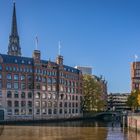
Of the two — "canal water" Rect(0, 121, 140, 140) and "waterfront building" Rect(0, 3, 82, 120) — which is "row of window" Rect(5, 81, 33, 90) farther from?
"canal water" Rect(0, 121, 140, 140)

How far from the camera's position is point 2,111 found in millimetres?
176875

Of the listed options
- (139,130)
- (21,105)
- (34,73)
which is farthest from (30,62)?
(139,130)

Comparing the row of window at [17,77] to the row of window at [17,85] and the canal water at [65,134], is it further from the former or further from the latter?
the canal water at [65,134]

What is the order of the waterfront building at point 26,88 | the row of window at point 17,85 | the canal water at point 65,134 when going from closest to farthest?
the canal water at point 65,134 → the waterfront building at point 26,88 → the row of window at point 17,85

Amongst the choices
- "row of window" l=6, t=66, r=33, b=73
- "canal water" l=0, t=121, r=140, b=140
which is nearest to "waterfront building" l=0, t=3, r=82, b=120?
"row of window" l=6, t=66, r=33, b=73

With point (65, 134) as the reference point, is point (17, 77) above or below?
above

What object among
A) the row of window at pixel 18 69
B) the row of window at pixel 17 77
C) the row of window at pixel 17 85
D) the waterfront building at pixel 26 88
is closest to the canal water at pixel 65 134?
the waterfront building at pixel 26 88

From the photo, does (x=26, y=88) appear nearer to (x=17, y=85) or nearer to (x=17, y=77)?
(x=17, y=85)

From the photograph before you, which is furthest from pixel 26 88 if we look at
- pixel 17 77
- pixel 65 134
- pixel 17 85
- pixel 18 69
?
pixel 65 134

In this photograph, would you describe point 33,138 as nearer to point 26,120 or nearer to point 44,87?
point 26,120

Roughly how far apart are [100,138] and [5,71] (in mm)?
86025

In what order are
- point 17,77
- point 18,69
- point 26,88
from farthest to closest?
point 26,88 < point 18,69 < point 17,77

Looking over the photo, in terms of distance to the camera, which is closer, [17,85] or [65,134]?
[65,134]

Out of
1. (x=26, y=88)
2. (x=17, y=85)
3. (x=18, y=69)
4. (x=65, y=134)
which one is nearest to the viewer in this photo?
(x=65, y=134)
